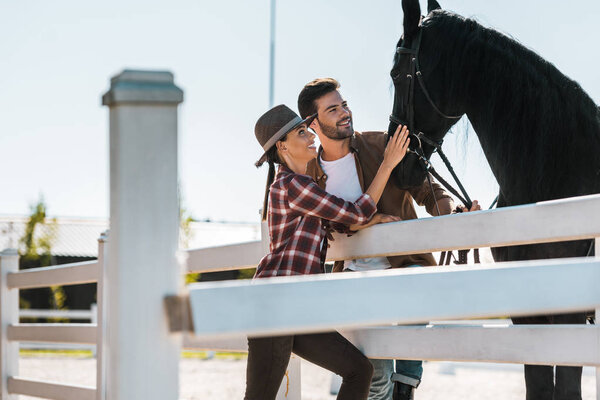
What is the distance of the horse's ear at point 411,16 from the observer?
3680mm

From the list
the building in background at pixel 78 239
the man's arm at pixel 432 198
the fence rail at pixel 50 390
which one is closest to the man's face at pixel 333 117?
the man's arm at pixel 432 198

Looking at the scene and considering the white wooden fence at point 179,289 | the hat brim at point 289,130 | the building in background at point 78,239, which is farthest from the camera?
the building in background at point 78,239

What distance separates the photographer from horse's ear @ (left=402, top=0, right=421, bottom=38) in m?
3.68

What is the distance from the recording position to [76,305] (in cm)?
2922

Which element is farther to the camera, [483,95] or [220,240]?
[220,240]

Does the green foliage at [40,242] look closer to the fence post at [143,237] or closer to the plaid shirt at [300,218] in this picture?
the plaid shirt at [300,218]

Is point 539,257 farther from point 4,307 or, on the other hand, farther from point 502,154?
point 4,307

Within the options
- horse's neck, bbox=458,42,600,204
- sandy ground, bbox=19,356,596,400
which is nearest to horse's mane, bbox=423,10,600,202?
horse's neck, bbox=458,42,600,204

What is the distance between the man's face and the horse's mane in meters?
0.58

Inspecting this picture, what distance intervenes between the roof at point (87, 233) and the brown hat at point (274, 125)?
29647 mm

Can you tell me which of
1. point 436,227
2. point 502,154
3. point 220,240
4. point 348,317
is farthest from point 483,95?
point 220,240

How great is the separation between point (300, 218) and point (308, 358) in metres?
0.49

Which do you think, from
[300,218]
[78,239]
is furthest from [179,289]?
[78,239]

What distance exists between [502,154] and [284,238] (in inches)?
41.8
